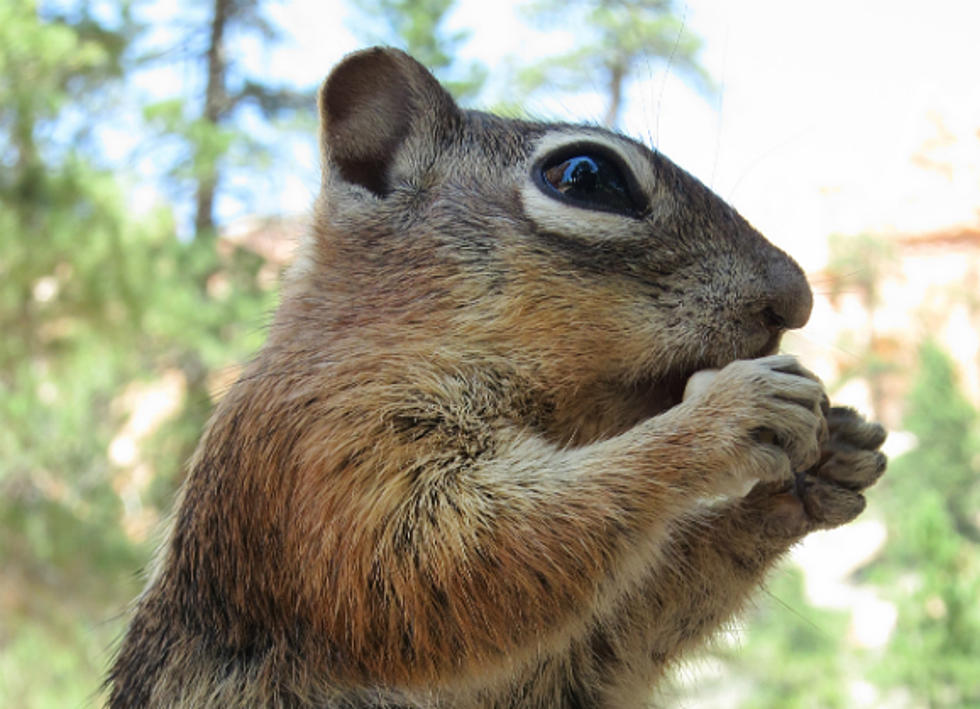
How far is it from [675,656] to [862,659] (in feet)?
32.8

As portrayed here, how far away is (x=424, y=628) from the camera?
1.43 m

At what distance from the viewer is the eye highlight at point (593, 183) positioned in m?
1.74

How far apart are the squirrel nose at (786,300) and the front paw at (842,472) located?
0.78 feet

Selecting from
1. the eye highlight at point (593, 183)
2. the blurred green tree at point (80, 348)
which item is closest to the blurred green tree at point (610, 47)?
the eye highlight at point (593, 183)

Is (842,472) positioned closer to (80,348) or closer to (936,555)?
(936,555)

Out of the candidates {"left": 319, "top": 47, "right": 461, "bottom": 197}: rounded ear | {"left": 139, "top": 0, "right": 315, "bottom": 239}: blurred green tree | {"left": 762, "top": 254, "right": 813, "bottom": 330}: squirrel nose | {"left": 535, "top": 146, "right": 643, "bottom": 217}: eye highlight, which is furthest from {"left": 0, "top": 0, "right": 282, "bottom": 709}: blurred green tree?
{"left": 762, "top": 254, "right": 813, "bottom": 330}: squirrel nose

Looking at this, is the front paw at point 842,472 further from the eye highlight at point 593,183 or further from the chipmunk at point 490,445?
the eye highlight at point 593,183

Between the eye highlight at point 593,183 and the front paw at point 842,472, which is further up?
the eye highlight at point 593,183

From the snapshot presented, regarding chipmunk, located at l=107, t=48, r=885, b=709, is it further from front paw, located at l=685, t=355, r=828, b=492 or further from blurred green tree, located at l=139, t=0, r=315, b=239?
blurred green tree, located at l=139, t=0, r=315, b=239

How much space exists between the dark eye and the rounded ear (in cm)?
38

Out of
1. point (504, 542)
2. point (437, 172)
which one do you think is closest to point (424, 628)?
point (504, 542)

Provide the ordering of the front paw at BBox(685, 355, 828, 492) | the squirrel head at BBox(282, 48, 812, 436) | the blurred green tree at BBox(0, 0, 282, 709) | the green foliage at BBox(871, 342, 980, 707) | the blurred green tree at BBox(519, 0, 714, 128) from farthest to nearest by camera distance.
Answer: the blurred green tree at BBox(0, 0, 282, 709)
the green foliage at BBox(871, 342, 980, 707)
the blurred green tree at BBox(519, 0, 714, 128)
the squirrel head at BBox(282, 48, 812, 436)
the front paw at BBox(685, 355, 828, 492)

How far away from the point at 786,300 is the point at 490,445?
0.63 m

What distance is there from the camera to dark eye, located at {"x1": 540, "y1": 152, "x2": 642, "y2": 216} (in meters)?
1.74
